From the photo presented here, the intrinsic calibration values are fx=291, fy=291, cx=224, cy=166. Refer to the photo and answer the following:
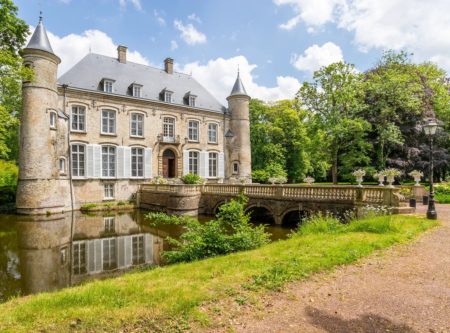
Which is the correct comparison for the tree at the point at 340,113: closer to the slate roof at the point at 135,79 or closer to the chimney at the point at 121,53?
the slate roof at the point at 135,79

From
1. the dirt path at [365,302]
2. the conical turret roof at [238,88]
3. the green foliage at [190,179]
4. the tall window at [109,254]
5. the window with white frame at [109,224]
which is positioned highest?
the conical turret roof at [238,88]

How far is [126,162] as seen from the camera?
21.5 metres

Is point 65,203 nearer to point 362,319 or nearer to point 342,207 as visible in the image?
point 342,207

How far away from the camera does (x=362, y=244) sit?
6219 millimetres

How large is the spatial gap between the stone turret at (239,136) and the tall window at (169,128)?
5036mm

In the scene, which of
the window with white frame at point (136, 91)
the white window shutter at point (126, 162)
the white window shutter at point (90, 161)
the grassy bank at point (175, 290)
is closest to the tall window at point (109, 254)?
the grassy bank at point (175, 290)

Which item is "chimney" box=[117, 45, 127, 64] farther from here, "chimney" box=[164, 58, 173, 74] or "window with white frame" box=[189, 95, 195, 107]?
"window with white frame" box=[189, 95, 195, 107]

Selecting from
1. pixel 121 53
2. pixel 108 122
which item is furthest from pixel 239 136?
pixel 121 53

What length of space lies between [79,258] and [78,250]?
1.02 meters

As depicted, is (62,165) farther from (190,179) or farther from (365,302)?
(365,302)

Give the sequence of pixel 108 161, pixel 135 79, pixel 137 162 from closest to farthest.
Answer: pixel 108 161, pixel 137 162, pixel 135 79

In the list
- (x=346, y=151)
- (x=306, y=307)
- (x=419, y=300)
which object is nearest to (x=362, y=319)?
(x=306, y=307)

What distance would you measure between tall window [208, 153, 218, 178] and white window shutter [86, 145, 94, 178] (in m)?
9.52

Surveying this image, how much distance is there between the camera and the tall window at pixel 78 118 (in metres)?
19.6
